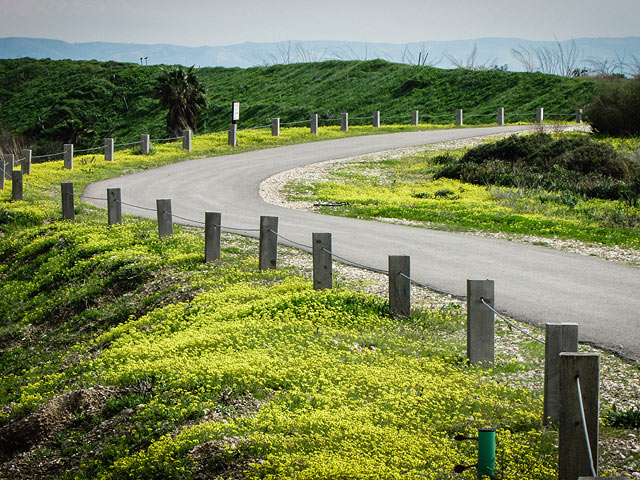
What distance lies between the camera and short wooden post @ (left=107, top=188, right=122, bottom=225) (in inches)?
667

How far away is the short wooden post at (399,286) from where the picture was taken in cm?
921

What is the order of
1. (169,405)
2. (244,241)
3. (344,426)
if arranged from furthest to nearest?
(244,241)
(169,405)
(344,426)

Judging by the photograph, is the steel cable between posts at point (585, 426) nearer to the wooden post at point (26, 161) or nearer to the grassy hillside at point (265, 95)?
the wooden post at point (26, 161)

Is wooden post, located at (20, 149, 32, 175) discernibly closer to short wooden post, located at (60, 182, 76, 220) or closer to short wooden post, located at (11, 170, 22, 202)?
short wooden post, located at (11, 170, 22, 202)

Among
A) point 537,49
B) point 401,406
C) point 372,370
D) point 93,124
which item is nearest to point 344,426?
point 401,406

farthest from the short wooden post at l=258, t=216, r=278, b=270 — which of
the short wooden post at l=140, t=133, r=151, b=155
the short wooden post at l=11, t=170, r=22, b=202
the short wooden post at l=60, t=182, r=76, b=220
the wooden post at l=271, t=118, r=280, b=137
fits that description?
the wooden post at l=271, t=118, r=280, b=137

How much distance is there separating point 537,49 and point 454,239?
1702 inches

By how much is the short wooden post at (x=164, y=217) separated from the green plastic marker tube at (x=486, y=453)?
35.6ft

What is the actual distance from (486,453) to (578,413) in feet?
2.78

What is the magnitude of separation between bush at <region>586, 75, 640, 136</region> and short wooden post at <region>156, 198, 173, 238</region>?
2234cm

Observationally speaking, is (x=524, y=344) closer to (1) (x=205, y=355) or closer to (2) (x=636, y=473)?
(2) (x=636, y=473)

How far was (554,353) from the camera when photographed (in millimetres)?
6152

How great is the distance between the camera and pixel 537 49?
53.6m

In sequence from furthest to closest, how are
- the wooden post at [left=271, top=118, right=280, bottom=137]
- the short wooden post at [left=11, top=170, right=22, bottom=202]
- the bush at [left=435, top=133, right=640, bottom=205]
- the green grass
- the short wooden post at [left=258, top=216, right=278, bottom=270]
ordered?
the wooden post at [left=271, top=118, right=280, bottom=137] < the short wooden post at [left=11, top=170, right=22, bottom=202] < the bush at [left=435, top=133, right=640, bottom=205] < the green grass < the short wooden post at [left=258, top=216, right=278, bottom=270]
